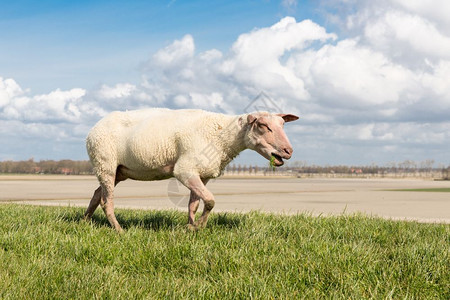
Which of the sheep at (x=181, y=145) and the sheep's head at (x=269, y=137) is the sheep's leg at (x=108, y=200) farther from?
the sheep's head at (x=269, y=137)

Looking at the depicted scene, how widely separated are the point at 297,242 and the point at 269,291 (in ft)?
7.05

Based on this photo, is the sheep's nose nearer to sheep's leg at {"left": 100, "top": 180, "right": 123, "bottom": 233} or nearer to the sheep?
the sheep

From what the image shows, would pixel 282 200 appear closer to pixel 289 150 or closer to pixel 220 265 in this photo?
pixel 289 150

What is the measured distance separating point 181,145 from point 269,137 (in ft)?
4.44

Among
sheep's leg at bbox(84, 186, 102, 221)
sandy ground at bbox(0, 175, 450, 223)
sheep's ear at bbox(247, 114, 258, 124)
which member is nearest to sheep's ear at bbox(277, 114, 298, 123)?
sheep's ear at bbox(247, 114, 258, 124)

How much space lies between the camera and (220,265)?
16.2ft

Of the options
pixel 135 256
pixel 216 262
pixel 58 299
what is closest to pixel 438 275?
pixel 216 262

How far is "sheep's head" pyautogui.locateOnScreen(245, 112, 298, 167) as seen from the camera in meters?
6.39

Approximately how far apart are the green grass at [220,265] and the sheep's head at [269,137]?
1122mm

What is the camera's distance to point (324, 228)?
23.4 ft

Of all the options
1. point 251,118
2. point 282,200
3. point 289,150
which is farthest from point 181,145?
point 282,200

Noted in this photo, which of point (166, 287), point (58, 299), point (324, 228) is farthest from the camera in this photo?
point (324, 228)

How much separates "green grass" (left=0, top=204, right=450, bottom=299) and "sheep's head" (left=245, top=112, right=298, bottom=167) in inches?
44.2

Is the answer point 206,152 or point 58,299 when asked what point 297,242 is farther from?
point 58,299
